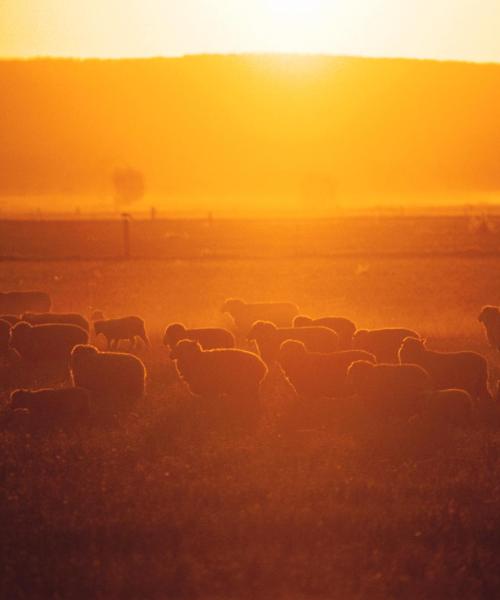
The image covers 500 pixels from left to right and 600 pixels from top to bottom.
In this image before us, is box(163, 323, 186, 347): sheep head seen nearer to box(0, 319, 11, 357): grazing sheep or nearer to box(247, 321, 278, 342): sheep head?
box(247, 321, 278, 342): sheep head

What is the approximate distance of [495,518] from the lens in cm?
763

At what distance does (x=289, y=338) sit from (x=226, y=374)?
262 cm

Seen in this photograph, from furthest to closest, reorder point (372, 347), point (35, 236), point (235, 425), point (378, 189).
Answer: point (378, 189), point (35, 236), point (372, 347), point (235, 425)

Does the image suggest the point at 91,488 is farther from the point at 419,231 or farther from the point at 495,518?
the point at 419,231

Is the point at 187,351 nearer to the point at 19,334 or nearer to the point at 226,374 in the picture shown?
the point at 226,374

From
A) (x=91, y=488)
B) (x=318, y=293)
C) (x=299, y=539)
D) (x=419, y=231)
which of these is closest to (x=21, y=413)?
(x=91, y=488)

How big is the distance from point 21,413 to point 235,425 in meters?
2.59

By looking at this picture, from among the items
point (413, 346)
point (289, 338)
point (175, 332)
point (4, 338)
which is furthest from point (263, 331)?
point (4, 338)

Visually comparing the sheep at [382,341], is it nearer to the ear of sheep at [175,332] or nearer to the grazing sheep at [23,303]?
the ear of sheep at [175,332]

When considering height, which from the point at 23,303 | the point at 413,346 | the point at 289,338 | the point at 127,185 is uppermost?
the point at 127,185

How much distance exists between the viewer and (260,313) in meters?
17.5

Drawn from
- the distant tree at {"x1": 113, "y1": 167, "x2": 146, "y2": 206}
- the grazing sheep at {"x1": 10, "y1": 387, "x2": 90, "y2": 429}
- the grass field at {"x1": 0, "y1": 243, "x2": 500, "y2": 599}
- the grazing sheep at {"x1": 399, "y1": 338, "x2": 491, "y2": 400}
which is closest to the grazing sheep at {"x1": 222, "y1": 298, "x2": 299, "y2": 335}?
the grass field at {"x1": 0, "y1": 243, "x2": 500, "y2": 599}

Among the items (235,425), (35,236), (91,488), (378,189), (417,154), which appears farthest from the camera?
(417,154)

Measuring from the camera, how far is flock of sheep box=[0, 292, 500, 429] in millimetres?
10367
